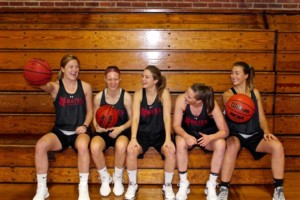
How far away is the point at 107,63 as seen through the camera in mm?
3965

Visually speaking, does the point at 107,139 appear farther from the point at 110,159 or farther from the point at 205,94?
the point at 205,94

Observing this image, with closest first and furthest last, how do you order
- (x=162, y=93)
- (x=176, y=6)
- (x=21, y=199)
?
1. (x=21, y=199)
2. (x=162, y=93)
3. (x=176, y=6)

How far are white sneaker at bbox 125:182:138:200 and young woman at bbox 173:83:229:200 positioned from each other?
1.16 ft

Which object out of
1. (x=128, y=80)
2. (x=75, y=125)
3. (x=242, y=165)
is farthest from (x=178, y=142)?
(x=128, y=80)

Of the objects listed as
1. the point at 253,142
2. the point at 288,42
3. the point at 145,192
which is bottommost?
the point at 145,192

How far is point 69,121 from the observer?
10.5 ft

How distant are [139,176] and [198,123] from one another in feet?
2.33

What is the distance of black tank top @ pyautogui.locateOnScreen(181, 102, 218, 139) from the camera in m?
3.14

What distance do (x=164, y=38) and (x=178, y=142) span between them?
4.73ft

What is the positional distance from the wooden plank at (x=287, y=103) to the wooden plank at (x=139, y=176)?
89 centimetres

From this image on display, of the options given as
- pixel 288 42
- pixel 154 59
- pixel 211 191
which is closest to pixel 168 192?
pixel 211 191

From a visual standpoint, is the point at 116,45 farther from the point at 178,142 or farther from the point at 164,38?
the point at 178,142

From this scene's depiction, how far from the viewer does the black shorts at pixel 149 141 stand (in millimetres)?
3135

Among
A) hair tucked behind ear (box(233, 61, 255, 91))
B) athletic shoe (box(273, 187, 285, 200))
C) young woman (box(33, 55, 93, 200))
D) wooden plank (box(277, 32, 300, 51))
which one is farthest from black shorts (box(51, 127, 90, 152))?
wooden plank (box(277, 32, 300, 51))
